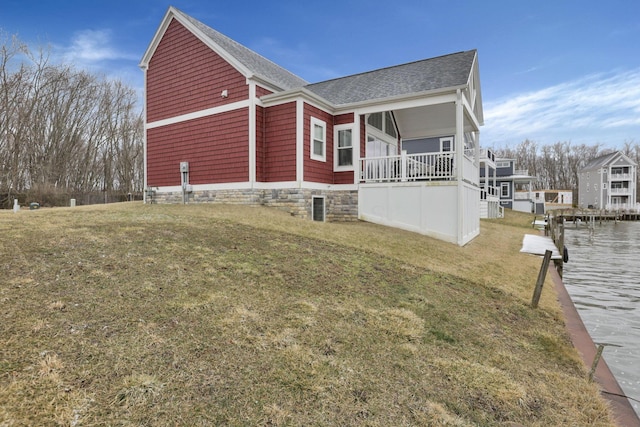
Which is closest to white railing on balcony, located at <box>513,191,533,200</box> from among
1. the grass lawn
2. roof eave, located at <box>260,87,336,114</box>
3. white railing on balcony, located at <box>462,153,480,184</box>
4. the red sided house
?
white railing on balcony, located at <box>462,153,480,184</box>

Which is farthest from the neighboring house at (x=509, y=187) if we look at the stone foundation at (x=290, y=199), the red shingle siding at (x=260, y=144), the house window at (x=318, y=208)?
the red shingle siding at (x=260, y=144)

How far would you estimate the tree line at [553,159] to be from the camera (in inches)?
2717

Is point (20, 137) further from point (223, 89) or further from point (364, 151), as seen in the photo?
point (364, 151)

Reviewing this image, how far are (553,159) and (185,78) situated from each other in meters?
79.5

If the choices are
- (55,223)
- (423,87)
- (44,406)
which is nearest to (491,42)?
(423,87)

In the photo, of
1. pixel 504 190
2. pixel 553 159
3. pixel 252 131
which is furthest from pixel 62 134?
pixel 553 159

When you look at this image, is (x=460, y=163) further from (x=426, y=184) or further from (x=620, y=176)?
(x=620, y=176)

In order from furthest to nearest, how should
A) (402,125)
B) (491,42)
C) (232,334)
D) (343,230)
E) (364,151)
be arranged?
1. (491,42)
2. (402,125)
3. (364,151)
4. (343,230)
5. (232,334)

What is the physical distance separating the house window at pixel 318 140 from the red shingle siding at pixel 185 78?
2544mm

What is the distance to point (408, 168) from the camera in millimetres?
11914

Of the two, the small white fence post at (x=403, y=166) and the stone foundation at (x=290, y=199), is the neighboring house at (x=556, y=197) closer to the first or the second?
the small white fence post at (x=403, y=166)

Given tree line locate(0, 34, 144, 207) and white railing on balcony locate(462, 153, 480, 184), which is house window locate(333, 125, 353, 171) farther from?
tree line locate(0, 34, 144, 207)

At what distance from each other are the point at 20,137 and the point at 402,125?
26504mm

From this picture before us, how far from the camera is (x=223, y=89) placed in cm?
1216
